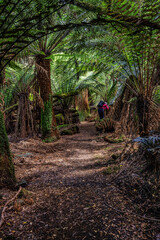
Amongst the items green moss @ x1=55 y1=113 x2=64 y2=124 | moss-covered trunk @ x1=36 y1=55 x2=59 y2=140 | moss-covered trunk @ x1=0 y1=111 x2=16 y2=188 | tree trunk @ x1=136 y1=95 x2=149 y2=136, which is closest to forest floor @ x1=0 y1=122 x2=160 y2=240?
moss-covered trunk @ x1=0 y1=111 x2=16 y2=188

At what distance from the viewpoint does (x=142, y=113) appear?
2.68m

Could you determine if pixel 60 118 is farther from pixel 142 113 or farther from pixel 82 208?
pixel 82 208

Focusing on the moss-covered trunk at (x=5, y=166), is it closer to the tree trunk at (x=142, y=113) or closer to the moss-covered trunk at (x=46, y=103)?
the tree trunk at (x=142, y=113)

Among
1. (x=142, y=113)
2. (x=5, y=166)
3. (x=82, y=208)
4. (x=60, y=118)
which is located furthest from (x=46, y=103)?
(x=82, y=208)

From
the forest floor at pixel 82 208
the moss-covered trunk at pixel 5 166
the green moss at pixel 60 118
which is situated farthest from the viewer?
the green moss at pixel 60 118

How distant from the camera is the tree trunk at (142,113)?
264 cm

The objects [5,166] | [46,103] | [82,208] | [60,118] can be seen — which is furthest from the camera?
[60,118]

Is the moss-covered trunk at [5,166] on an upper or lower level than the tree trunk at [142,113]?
lower

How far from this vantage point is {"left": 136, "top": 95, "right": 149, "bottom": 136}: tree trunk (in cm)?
264

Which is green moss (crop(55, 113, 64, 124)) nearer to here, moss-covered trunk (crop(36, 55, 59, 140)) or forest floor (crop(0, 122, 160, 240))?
moss-covered trunk (crop(36, 55, 59, 140))

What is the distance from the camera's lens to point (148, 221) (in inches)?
53.9

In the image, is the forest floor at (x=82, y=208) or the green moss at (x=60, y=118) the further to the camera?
the green moss at (x=60, y=118)

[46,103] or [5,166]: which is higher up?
[46,103]

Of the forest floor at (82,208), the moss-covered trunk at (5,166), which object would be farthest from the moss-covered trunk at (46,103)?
the moss-covered trunk at (5,166)
